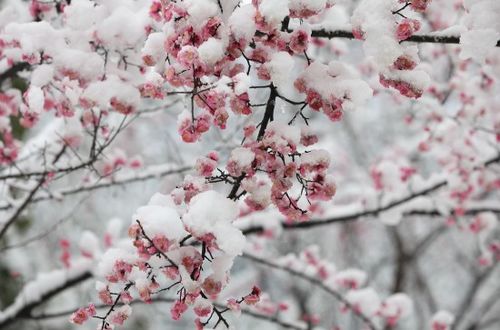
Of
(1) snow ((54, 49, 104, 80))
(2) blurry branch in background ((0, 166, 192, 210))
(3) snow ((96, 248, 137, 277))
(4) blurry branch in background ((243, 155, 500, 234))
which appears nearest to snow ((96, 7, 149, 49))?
(1) snow ((54, 49, 104, 80))

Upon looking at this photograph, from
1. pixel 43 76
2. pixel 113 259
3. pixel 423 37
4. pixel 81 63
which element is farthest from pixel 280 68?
pixel 43 76

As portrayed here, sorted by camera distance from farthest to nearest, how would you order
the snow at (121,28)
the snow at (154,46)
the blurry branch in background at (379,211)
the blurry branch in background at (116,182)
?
1. the blurry branch in background at (379,211)
2. the blurry branch in background at (116,182)
3. the snow at (121,28)
4. the snow at (154,46)

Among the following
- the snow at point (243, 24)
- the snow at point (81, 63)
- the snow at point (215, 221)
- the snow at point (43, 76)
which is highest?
the snow at point (43, 76)

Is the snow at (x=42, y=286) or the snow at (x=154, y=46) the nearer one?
the snow at (x=154, y=46)

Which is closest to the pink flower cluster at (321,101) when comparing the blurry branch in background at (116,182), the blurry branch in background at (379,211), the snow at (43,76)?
the snow at (43,76)

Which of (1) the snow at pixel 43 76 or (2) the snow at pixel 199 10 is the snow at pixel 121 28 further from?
(2) the snow at pixel 199 10

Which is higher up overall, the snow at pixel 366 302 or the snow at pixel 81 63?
the snow at pixel 366 302

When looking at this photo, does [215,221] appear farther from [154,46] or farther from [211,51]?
[154,46]

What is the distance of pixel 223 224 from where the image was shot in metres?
1.38

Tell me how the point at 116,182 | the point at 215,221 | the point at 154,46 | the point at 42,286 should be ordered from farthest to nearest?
the point at 42,286, the point at 116,182, the point at 154,46, the point at 215,221

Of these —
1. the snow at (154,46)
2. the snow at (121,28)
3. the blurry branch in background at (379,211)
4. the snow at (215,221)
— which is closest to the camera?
the snow at (215,221)

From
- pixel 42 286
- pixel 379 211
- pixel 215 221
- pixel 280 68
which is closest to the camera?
pixel 215 221

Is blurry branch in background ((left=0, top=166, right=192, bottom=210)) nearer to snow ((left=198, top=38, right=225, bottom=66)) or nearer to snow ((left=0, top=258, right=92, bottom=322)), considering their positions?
snow ((left=0, top=258, right=92, bottom=322))

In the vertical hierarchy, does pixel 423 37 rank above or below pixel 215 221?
above
